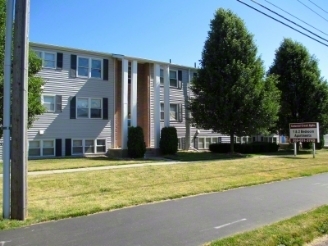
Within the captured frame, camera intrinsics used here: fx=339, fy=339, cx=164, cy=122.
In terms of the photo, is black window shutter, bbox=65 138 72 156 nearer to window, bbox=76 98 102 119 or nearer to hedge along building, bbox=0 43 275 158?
hedge along building, bbox=0 43 275 158

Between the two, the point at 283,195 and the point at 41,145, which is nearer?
the point at 283,195

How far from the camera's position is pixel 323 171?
48.2 ft

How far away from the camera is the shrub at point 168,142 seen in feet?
75.7

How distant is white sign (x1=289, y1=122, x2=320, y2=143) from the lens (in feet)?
70.7

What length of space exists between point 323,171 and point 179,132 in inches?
550

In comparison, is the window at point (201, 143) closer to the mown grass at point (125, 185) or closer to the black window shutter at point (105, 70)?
the black window shutter at point (105, 70)

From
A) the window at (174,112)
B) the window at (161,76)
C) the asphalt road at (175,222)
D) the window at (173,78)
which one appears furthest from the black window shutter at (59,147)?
the asphalt road at (175,222)

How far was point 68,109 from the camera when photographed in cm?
2230

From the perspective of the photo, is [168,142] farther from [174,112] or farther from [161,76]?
[161,76]

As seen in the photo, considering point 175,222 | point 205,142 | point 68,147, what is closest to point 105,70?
point 68,147

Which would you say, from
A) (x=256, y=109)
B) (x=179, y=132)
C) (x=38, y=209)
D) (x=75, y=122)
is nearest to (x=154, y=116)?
(x=179, y=132)

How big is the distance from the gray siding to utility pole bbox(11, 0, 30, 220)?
50.1 ft

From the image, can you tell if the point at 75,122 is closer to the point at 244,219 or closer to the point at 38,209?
the point at 38,209

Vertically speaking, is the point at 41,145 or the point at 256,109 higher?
the point at 256,109
